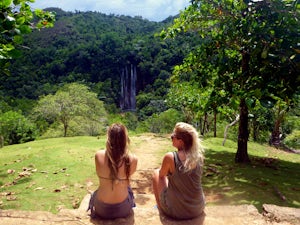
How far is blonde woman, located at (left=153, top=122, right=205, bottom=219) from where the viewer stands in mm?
4156

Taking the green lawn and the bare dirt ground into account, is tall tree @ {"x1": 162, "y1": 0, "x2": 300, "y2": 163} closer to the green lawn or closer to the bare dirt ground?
the bare dirt ground

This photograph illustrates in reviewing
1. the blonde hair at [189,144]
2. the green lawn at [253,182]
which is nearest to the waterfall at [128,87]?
the green lawn at [253,182]

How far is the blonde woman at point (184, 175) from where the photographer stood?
4156mm

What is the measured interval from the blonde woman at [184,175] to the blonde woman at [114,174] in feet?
1.80

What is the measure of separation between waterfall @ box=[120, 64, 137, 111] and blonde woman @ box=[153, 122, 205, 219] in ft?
242

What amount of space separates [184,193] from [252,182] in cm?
367

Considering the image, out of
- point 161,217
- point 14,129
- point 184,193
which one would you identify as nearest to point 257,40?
point 184,193

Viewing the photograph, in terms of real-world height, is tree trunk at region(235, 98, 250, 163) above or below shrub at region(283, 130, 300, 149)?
above

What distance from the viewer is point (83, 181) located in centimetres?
762

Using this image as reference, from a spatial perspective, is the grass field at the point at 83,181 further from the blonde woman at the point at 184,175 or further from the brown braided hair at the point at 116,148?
the brown braided hair at the point at 116,148

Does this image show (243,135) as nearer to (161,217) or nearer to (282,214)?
(282,214)

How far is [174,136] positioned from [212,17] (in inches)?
180

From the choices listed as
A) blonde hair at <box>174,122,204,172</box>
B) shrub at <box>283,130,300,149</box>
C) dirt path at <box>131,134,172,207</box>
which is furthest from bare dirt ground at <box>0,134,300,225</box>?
shrub at <box>283,130,300,149</box>

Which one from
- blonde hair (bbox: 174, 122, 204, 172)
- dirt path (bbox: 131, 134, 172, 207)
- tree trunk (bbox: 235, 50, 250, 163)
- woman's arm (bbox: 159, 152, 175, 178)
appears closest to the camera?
blonde hair (bbox: 174, 122, 204, 172)
